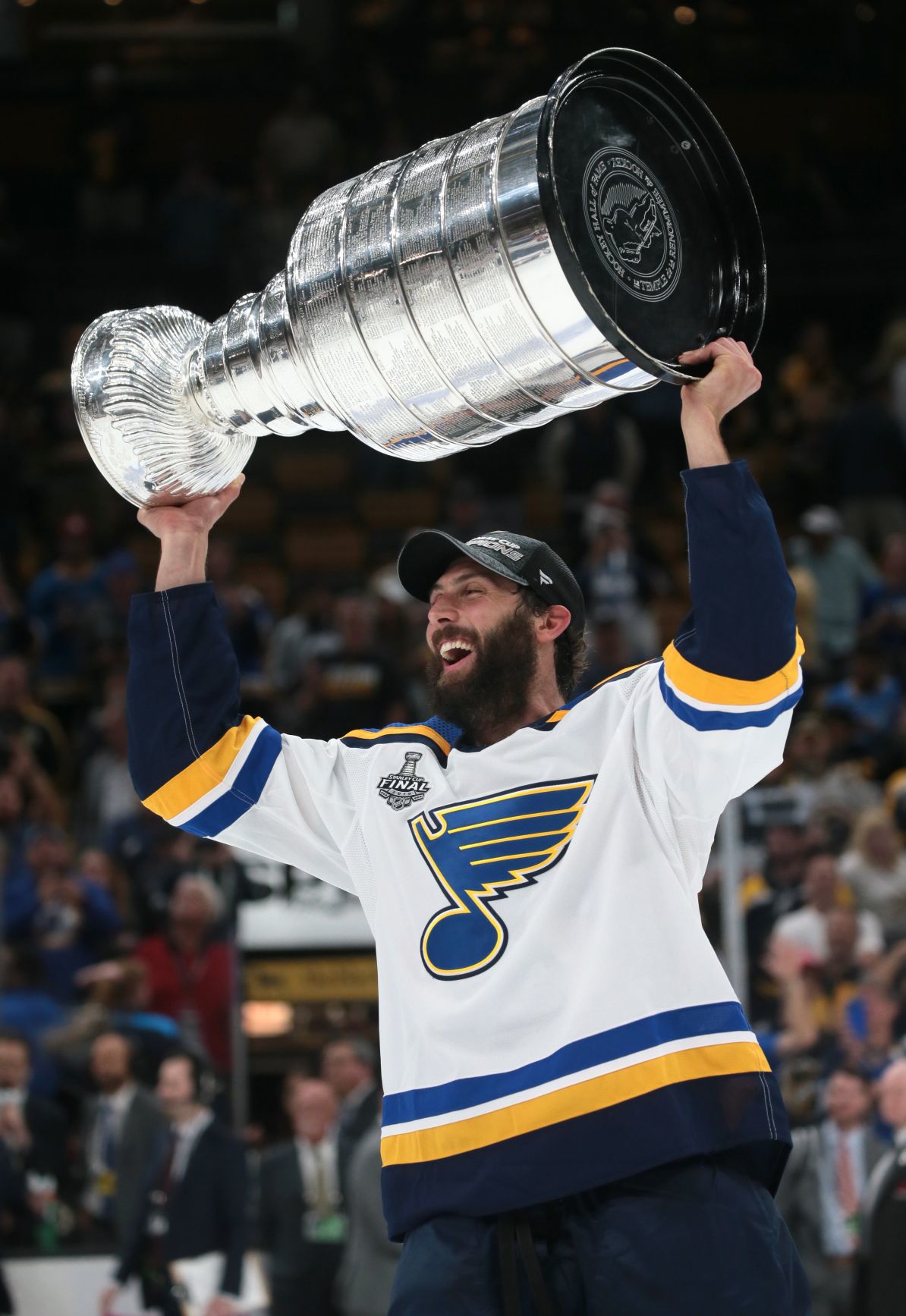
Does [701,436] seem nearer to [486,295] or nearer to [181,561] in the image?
[486,295]

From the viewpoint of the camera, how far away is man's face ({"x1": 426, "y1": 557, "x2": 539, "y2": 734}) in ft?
9.09

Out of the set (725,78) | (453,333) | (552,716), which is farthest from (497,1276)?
(725,78)

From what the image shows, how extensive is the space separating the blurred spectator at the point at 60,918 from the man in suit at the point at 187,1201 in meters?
0.90

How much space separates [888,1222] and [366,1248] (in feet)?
6.00

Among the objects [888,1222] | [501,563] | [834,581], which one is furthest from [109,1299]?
[834,581]

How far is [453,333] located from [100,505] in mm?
9616

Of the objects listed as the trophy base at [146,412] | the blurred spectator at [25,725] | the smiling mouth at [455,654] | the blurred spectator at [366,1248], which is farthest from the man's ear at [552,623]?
the blurred spectator at [25,725]

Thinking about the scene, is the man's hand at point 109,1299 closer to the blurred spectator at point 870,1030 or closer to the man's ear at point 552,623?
the blurred spectator at point 870,1030

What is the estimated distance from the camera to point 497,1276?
92.9 inches

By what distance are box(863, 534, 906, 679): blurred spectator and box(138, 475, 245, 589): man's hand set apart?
7.19 m

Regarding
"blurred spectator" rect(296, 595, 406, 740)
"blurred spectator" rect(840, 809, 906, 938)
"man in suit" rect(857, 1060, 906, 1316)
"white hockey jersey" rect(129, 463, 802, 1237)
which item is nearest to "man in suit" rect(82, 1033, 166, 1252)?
"blurred spectator" rect(296, 595, 406, 740)

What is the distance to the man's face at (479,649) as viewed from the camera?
2771 millimetres

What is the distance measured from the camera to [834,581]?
1049 cm

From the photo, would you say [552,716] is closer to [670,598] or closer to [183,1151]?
[183,1151]
